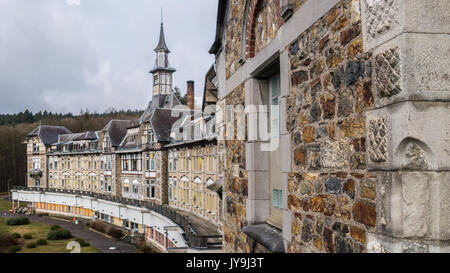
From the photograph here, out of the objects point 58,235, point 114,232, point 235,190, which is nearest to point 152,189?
point 114,232

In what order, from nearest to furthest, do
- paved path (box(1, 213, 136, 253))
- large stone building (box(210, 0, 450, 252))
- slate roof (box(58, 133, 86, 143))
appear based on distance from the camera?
large stone building (box(210, 0, 450, 252)) < paved path (box(1, 213, 136, 253)) < slate roof (box(58, 133, 86, 143))

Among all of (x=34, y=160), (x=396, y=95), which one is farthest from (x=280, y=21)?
(x=34, y=160)

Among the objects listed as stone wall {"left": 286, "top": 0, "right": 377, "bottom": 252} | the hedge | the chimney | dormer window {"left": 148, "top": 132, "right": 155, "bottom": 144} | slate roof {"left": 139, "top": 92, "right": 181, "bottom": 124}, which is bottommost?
the hedge

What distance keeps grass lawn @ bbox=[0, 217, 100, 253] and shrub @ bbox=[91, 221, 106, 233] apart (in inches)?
151

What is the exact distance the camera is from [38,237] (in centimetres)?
3612

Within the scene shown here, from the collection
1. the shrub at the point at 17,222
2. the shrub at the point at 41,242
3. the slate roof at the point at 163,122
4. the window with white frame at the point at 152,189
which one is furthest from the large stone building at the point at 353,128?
the shrub at the point at 17,222

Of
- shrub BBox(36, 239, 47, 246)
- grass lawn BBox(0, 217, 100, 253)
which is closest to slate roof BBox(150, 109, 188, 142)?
grass lawn BBox(0, 217, 100, 253)

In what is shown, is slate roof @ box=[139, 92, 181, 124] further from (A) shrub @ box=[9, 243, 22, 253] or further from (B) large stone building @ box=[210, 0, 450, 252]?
(B) large stone building @ box=[210, 0, 450, 252]

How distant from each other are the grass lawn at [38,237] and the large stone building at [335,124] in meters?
25.3

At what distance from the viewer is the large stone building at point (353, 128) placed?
2.20 meters

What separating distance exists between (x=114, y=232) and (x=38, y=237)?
7.15 meters

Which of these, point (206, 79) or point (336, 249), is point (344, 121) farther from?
point (206, 79)

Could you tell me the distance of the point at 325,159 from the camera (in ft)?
10.5

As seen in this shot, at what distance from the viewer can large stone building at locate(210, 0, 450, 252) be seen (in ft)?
7.23
